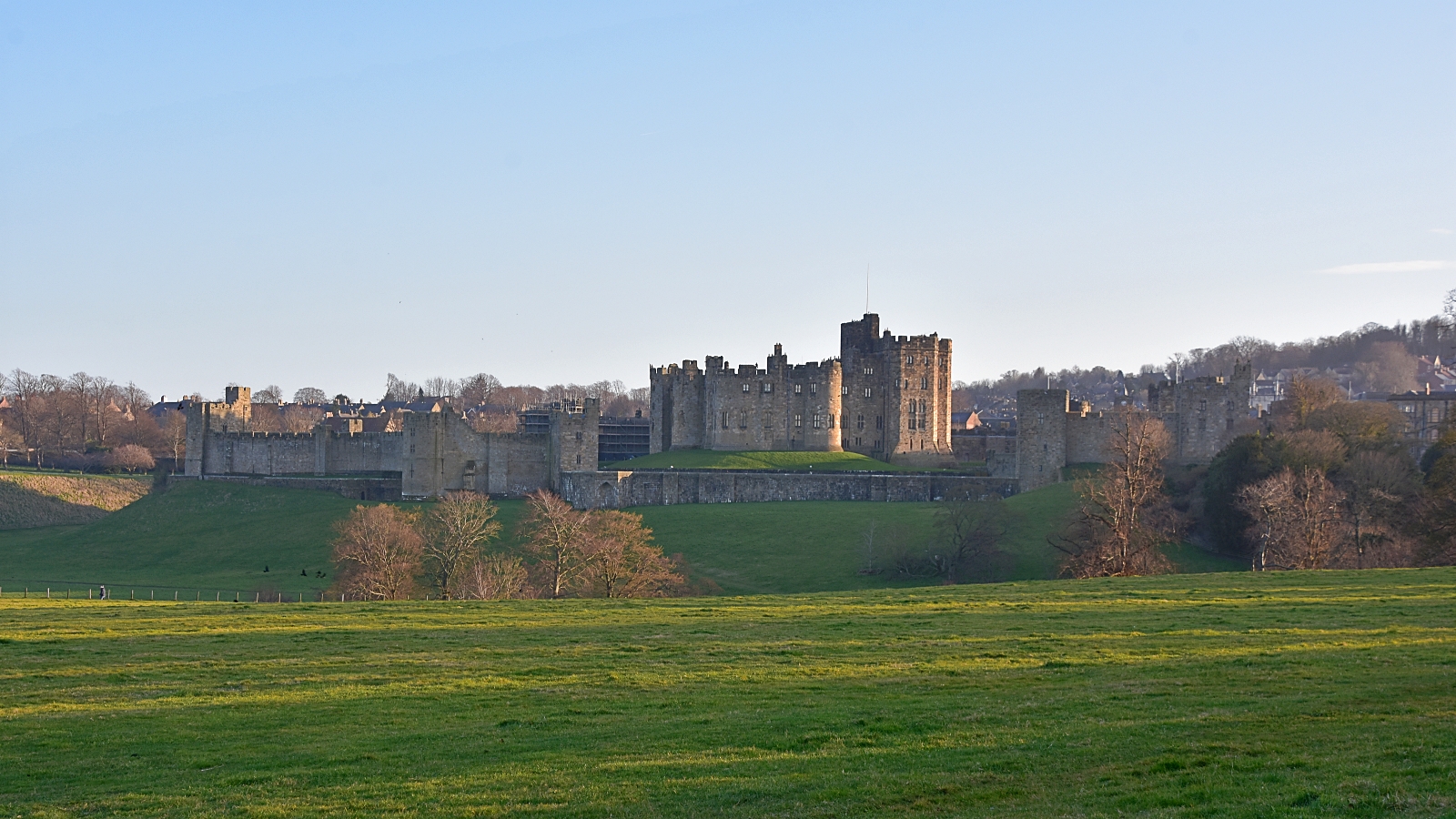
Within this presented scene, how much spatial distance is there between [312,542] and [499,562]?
62.0 feet

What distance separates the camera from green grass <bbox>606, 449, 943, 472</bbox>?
73375mm

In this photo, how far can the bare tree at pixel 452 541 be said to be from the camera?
4616 cm

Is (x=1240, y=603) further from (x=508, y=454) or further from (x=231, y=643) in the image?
(x=508, y=454)

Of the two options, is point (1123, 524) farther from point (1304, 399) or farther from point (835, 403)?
point (835, 403)

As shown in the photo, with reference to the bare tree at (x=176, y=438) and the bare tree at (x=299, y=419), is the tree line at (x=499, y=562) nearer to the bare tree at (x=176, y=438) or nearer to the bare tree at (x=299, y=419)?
the bare tree at (x=176, y=438)

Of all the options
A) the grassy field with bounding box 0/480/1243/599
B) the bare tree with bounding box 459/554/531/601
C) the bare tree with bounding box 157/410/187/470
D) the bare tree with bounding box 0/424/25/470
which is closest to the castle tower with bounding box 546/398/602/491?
the grassy field with bounding box 0/480/1243/599

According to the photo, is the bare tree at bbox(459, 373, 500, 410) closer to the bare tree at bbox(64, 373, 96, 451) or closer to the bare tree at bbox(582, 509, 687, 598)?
the bare tree at bbox(64, 373, 96, 451)

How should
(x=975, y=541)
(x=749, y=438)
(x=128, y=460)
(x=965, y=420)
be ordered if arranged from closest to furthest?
1. (x=975, y=541)
2. (x=749, y=438)
3. (x=128, y=460)
4. (x=965, y=420)

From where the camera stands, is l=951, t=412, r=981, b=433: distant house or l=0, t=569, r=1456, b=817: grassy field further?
l=951, t=412, r=981, b=433: distant house

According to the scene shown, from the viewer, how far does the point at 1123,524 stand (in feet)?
140

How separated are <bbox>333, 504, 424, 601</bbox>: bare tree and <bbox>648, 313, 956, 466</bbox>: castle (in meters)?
33.1

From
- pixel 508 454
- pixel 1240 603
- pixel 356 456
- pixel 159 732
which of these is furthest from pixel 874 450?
pixel 159 732

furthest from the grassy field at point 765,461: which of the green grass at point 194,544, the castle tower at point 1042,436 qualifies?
the green grass at point 194,544

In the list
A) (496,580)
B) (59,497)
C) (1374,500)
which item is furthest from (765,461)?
(59,497)
